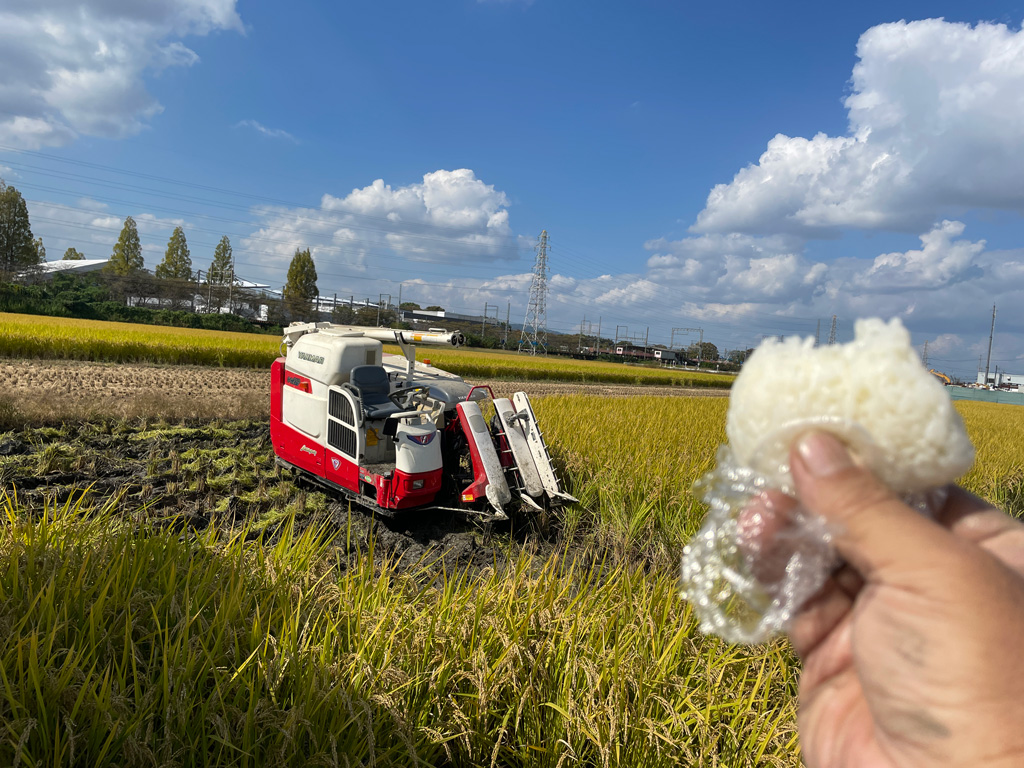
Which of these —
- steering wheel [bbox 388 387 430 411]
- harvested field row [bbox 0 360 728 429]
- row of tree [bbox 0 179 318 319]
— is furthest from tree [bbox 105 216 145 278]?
steering wheel [bbox 388 387 430 411]

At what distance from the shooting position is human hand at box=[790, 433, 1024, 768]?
689mm

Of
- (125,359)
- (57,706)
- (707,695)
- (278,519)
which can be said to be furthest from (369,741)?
(125,359)

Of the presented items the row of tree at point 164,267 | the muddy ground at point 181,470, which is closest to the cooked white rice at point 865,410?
the muddy ground at point 181,470

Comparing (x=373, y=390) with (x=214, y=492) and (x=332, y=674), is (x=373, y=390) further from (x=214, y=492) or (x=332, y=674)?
(x=332, y=674)

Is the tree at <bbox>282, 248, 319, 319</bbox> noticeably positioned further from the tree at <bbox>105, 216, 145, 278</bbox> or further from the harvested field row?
the harvested field row

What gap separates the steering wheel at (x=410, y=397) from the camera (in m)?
6.41

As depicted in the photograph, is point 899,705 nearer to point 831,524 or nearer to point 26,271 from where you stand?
point 831,524

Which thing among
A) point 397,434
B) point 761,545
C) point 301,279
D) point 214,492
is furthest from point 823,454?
point 301,279

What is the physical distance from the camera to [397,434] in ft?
17.9

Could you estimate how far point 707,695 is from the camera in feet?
6.99

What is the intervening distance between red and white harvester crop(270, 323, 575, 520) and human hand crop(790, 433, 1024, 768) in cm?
442

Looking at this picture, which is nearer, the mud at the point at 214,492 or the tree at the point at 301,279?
the mud at the point at 214,492

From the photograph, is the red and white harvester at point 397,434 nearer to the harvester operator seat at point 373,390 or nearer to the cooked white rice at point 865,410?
the harvester operator seat at point 373,390

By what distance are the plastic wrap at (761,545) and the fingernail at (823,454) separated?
3cm
